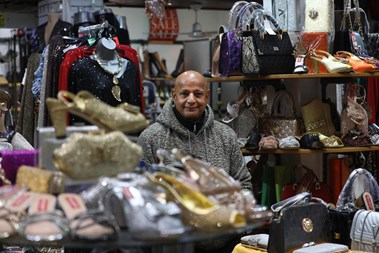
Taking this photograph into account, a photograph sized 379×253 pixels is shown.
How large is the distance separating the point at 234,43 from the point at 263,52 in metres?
0.21

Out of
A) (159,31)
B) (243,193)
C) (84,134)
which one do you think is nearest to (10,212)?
(84,134)

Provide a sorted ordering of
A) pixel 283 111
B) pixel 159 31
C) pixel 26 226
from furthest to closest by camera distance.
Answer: pixel 159 31, pixel 283 111, pixel 26 226

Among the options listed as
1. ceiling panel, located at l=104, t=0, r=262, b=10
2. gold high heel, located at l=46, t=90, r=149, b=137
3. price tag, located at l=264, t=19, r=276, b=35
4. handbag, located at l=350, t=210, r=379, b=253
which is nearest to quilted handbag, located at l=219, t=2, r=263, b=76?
price tag, located at l=264, t=19, r=276, b=35

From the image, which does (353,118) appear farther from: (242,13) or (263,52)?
(242,13)

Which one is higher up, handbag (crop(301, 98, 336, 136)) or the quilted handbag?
the quilted handbag

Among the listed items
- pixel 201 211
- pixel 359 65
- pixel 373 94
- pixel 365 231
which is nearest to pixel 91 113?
pixel 201 211

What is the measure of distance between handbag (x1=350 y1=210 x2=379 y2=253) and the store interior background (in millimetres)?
2002

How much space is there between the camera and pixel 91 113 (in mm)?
2061

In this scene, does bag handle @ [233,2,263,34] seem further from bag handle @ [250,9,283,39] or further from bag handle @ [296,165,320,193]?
bag handle @ [296,165,320,193]

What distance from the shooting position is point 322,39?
524cm

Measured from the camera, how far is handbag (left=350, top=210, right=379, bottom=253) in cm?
344

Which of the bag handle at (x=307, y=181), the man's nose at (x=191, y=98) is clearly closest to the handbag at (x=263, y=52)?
the bag handle at (x=307, y=181)

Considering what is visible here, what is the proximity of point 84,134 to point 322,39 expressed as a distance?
351cm

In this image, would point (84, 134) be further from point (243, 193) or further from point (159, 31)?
point (159, 31)
